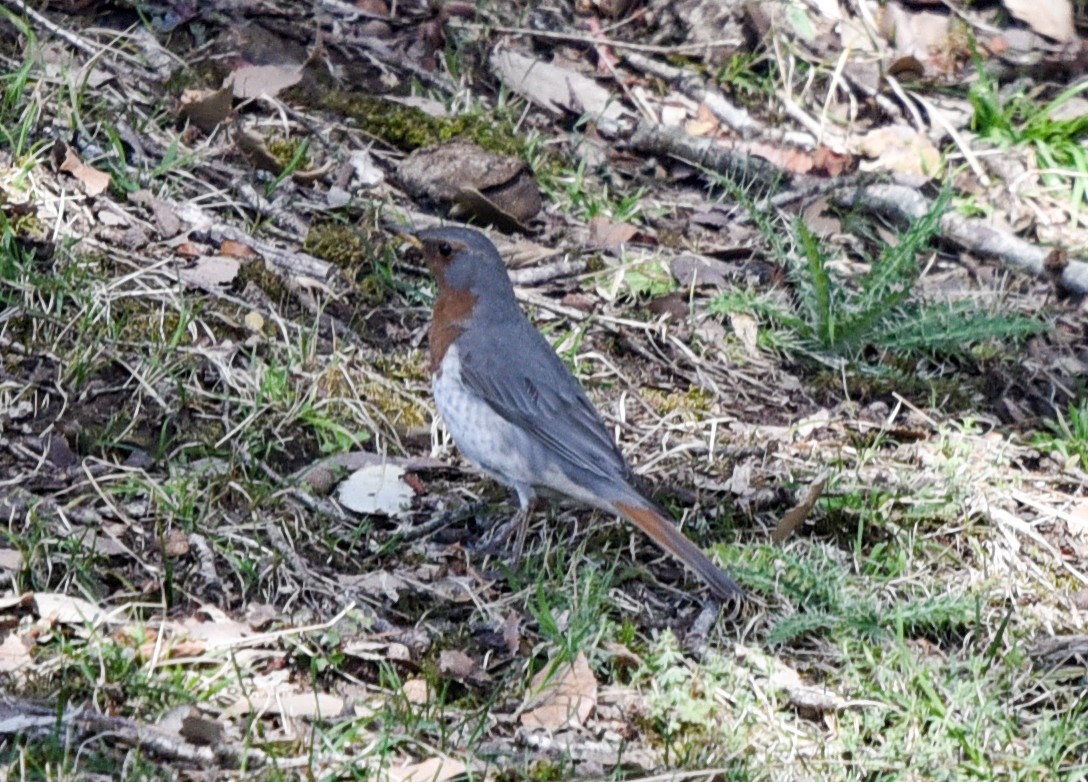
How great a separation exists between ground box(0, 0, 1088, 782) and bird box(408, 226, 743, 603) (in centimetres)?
23

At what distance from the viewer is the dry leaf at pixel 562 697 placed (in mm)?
4301

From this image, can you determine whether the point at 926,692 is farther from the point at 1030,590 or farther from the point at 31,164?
the point at 31,164

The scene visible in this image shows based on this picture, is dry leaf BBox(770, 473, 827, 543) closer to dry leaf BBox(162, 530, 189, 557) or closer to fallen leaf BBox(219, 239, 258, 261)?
dry leaf BBox(162, 530, 189, 557)

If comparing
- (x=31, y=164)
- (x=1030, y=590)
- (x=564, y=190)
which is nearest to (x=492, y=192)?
(x=564, y=190)

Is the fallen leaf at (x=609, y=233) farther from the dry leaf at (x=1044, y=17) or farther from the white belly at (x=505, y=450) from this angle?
the dry leaf at (x=1044, y=17)

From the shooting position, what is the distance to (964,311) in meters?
6.65

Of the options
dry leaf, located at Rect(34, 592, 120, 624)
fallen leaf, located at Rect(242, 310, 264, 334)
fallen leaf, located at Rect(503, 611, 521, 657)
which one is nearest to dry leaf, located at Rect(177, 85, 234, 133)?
fallen leaf, located at Rect(242, 310, 264, 334)

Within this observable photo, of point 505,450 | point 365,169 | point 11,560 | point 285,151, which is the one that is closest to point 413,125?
point 365,169

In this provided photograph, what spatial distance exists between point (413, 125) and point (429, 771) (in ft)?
12.9

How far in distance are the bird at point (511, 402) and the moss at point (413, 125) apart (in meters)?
1.29

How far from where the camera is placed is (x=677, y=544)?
4.97 m

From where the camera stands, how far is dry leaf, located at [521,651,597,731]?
14.1 ft

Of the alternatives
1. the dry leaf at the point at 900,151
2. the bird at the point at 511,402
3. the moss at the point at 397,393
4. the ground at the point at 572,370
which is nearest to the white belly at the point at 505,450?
the bird at the point at 511,402

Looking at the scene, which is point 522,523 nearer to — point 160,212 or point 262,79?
point 160,212
